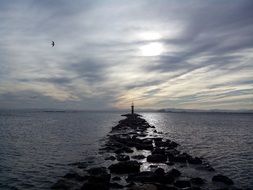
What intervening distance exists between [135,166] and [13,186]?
9.86 meters

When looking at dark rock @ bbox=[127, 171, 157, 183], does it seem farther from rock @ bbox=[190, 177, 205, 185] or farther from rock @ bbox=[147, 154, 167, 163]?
rock @ bbox=[147, 154, 167, 163]

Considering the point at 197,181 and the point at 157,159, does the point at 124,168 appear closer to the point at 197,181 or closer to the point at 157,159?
the point at 197,181

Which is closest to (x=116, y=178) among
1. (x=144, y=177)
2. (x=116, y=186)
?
(x=116, y=186)

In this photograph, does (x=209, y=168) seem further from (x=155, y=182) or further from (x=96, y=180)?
(x=96, y=180)

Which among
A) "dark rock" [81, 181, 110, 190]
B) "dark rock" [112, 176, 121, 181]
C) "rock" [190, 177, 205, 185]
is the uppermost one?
"dark rock" [81, 181, 110, 190]

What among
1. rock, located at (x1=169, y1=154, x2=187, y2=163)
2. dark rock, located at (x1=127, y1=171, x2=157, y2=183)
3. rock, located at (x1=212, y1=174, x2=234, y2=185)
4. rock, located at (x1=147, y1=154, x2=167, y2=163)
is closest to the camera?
dark rock, located at (x1=127, y1=171, x2=157, y2=183)

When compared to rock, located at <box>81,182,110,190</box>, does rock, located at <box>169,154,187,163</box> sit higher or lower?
higher

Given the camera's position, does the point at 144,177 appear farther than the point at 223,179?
No

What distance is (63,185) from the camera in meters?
20.6

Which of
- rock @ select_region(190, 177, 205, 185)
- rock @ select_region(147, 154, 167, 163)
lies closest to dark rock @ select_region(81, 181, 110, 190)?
rock @ select_region(190, 177, 205, 185)

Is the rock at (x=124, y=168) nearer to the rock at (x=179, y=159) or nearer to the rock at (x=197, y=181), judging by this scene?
the rock at (x=197, y=181)

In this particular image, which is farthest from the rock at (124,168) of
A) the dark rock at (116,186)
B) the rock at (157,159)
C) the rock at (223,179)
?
the rock at (223,179)

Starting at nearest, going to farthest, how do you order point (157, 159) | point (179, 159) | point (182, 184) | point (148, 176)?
point (182, 184)
point (148, 176)
point (157, 159)
point (179, 159)

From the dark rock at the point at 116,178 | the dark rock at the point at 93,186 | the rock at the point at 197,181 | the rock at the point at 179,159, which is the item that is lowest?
the rock at the point at 197,181
